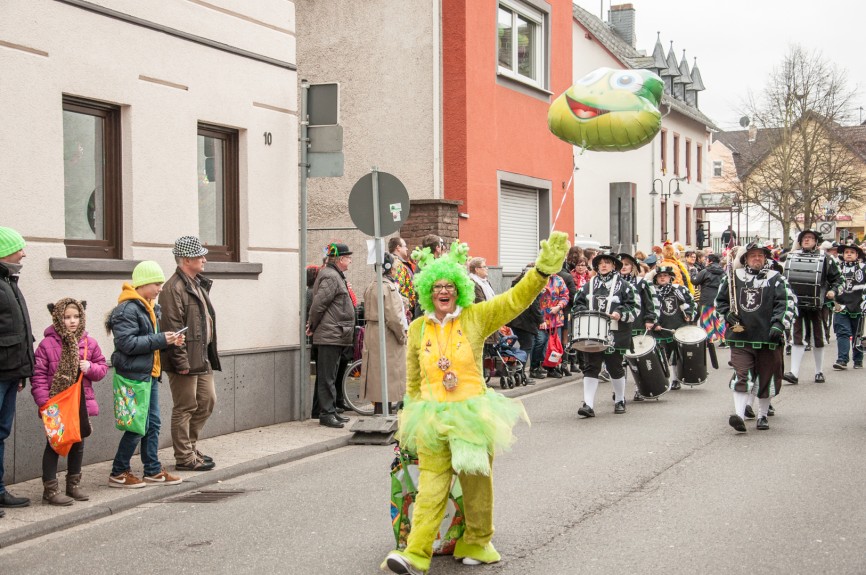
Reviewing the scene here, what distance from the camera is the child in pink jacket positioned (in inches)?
300

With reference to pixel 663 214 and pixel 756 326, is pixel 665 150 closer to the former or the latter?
pixel 663 214

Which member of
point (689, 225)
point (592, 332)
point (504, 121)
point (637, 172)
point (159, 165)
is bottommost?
point (592, 332)

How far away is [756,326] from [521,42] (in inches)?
424

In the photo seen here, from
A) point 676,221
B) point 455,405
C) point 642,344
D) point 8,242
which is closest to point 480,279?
point 642,344

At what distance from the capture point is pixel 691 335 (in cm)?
1395

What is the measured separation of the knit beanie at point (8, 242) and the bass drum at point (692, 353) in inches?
356

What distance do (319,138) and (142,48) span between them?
237cm

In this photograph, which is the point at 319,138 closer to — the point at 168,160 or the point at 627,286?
the point at 168,160

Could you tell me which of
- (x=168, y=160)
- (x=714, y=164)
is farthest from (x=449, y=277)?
(x=714, y=164)

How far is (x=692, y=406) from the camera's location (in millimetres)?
12680

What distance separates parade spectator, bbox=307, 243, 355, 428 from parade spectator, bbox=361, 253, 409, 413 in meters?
0.27

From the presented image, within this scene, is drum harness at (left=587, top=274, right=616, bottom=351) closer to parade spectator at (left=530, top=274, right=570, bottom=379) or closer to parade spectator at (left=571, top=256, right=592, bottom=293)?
parade spectator at (left=530, top=274, right=570, bottom=379)

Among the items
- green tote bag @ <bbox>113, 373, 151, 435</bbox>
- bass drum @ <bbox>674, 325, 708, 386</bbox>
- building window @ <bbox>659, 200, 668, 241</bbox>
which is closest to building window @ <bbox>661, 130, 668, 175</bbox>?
building window @ <bbox>659, 200, 668, 241</bbox>

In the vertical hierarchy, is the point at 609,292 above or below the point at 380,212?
below
